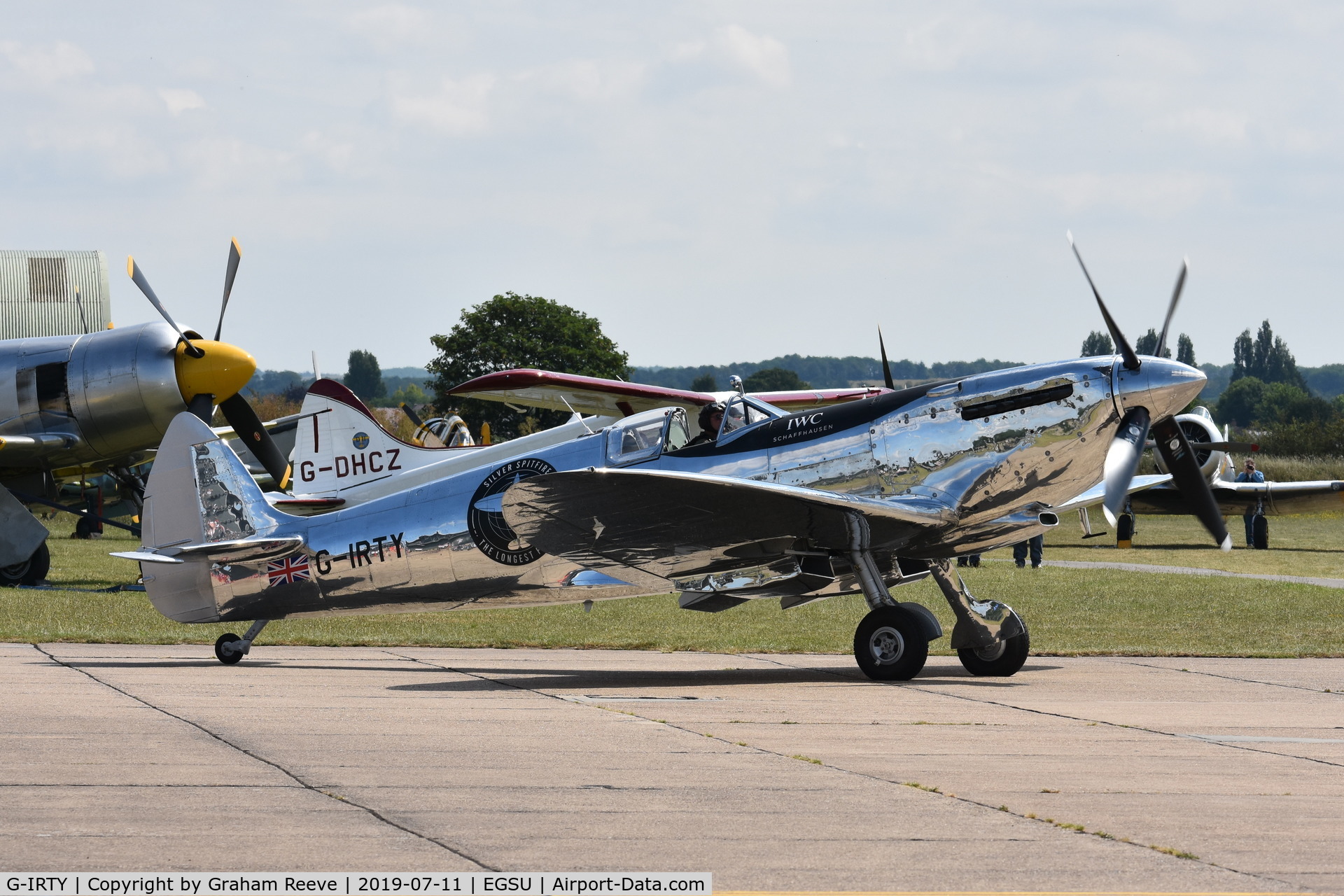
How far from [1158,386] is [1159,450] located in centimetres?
139

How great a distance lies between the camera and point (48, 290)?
62875mm

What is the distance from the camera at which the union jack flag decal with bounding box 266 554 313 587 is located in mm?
13367

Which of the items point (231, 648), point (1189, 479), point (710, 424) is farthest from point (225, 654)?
point (1189, 479)

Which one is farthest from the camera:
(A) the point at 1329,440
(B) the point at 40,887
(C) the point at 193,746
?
(A) the point at 1329,440

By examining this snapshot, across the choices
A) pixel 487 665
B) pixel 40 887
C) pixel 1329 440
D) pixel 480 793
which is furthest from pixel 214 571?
pixel 1329 440

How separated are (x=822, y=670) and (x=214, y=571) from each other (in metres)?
5.82

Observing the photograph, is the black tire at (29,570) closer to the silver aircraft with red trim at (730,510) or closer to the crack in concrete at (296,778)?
the silver aircraft with red trim at (730,510)

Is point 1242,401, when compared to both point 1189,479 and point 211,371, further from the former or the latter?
point 1189,479

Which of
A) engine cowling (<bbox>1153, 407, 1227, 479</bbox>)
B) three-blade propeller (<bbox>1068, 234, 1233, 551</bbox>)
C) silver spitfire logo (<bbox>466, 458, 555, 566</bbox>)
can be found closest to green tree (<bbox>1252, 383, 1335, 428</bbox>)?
engine cowling (<bbox>1153, 407, 1227, 479</bbox>)

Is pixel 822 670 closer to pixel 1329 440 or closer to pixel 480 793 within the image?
pixel 480 793

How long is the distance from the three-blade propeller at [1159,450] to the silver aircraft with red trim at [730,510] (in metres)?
0.02

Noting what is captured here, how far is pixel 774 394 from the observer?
29125 millimetres

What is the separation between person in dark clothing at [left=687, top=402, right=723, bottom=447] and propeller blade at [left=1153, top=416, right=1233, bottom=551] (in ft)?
12.5

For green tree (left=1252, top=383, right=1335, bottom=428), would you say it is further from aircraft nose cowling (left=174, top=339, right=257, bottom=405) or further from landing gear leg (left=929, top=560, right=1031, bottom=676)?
landing gear leg (left=929, top=560, right=1031, bottom=676)
